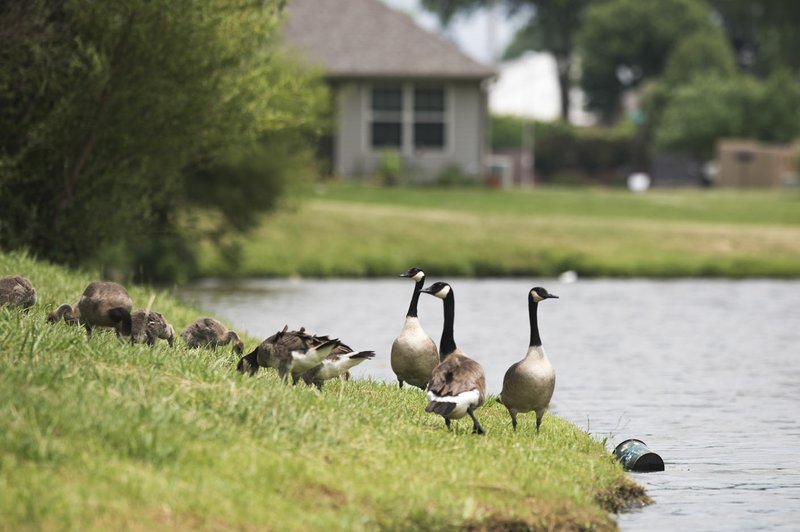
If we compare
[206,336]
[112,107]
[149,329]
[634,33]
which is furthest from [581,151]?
[149,329]

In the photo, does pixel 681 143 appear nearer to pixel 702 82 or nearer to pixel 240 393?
pixel 702 82

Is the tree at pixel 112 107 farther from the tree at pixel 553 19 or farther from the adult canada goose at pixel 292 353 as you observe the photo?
the tree at pixel 553 19

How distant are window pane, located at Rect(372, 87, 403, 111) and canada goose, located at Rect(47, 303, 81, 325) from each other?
153 feet

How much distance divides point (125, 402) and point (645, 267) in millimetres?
35063

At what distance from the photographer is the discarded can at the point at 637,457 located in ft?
49.4

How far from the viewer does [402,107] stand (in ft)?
208

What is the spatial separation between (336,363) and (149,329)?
2609 millimetres

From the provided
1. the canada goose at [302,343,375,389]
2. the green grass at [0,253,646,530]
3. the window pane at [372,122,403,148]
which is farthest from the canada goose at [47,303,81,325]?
the window pane at [372,122,403,148]

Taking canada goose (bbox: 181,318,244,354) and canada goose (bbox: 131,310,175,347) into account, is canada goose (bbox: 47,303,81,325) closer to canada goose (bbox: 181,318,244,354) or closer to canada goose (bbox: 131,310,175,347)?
canada goose (bbox: 131,310,175,347)

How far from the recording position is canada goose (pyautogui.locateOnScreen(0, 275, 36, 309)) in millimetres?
17281

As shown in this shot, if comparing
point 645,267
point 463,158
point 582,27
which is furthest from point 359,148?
point 582,27

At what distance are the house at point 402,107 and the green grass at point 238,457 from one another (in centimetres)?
4824

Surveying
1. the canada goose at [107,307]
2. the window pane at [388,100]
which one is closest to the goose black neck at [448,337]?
the canada goose at [107,307]

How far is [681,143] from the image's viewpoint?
94375 millimetres
